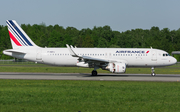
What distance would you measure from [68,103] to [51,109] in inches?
72.3

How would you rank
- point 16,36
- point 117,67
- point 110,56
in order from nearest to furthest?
point 117,67 → point 110,56 → point 16,36

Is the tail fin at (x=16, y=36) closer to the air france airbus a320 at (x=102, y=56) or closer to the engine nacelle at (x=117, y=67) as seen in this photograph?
the air france airbus a320 at (x=102, y=56)

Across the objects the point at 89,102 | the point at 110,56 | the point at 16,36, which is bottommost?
the point at 89,102

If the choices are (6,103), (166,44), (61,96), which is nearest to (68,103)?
(61,96)

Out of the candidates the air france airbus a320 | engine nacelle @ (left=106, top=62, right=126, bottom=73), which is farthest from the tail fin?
engine nacelle @ (left=106, top=62, right=126, bottom=73)

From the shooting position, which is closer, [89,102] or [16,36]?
[89,102]

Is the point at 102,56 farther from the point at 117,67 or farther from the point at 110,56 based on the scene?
the point at 117,67

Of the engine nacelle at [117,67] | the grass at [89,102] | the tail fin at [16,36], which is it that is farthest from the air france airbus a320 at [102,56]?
the grass at [89,102]

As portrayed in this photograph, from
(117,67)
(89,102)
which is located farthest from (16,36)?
(89,102)

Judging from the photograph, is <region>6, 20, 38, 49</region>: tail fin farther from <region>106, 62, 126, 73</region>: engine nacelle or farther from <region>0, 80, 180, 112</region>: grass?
<region>0, 80, 180, 112</region>: grass

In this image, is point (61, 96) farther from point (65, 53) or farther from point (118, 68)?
point (65, 53)

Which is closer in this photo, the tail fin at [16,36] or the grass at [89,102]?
the grass at [89,102]

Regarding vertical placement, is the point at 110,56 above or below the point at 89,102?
above

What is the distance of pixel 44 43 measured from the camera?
120125mm
